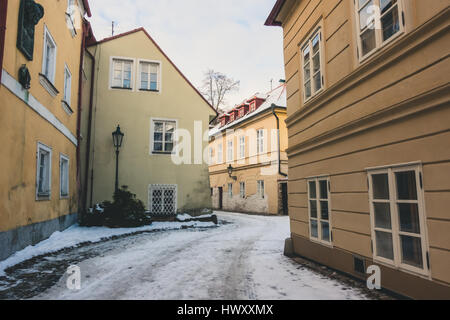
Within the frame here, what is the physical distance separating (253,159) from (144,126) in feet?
30.2

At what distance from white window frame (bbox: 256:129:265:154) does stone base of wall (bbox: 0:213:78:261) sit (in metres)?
13.3

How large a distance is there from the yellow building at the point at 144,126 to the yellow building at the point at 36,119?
103 inches

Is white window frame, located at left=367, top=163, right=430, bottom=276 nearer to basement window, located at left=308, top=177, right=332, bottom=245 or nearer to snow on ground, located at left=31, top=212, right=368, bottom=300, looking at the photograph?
snow on ground, located at left=31, top=212, right=368, bottom=300

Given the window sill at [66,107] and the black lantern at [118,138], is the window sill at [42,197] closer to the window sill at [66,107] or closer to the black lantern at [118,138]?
the window sill at [66,107]

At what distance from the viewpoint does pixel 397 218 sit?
12.5 feet

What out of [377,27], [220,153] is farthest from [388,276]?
[220,153]

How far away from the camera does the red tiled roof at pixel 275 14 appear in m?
7.34

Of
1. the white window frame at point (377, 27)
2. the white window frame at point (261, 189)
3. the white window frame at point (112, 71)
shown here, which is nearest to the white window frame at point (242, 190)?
the white window frame at point (261, 189)

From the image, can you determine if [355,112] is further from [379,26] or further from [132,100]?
[132,100]

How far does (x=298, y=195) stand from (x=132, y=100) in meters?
9.53

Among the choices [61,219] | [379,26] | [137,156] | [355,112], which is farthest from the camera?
[137,156]

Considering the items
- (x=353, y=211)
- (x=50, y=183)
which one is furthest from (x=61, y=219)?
(x=353, y=211)

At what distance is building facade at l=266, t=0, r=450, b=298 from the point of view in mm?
3234
